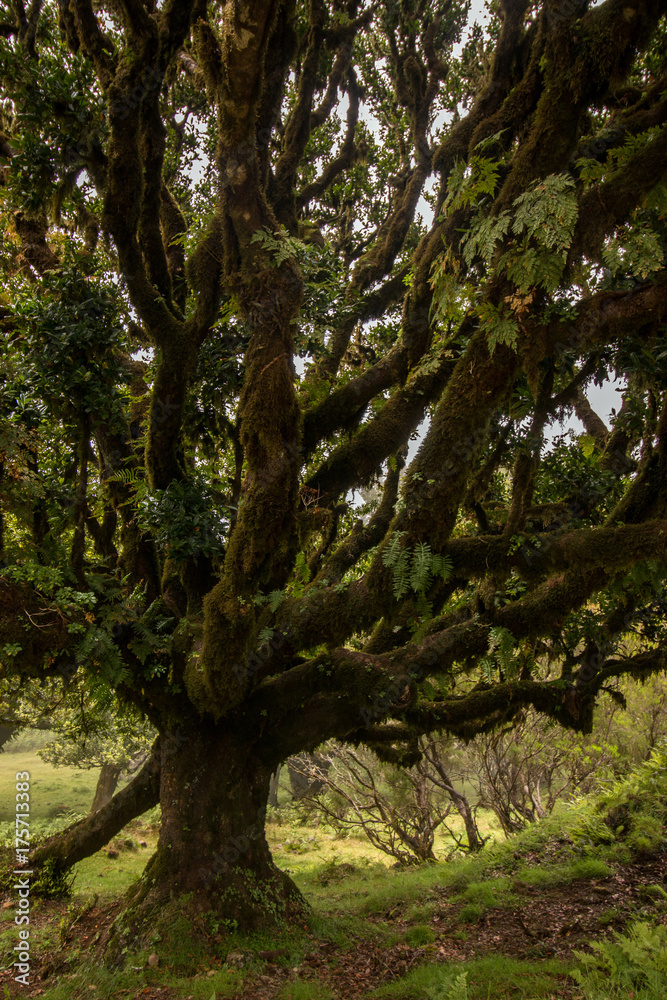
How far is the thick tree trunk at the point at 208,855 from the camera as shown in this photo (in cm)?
621

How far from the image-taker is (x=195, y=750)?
704 centimetres

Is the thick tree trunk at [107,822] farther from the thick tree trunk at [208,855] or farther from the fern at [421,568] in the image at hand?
the fern at [421,568]

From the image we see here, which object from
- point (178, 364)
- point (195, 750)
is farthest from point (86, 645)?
point (178, 364)

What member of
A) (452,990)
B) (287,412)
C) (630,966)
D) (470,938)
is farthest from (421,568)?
(470,938)

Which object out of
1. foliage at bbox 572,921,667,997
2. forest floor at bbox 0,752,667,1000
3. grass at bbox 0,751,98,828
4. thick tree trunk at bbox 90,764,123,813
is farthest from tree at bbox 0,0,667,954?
grass at bbox 0,751,98,828

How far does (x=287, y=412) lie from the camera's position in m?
5.65

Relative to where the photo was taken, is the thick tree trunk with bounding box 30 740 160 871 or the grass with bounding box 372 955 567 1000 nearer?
the grass with bounding box 372 955 567 1000

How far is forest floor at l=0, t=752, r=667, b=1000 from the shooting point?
5270 mm

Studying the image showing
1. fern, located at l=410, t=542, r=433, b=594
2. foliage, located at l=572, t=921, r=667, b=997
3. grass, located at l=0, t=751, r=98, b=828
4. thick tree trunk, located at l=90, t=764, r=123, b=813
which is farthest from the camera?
grass, located at l=0, t=751, r=98, b=828

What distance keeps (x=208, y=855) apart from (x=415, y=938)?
2731 mm

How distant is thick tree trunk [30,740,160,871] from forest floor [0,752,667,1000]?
70 cm

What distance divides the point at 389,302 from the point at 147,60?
4.68 metres

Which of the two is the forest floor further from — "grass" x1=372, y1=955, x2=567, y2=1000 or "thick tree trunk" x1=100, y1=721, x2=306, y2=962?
"thick tree trunk" x1=100, y1=721, x2=306, y2=962

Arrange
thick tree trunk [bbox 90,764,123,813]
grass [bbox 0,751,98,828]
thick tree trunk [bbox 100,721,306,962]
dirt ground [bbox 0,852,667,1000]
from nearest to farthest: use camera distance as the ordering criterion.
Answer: dirt ground [bbox 0,852,667,1000] < thick tree trunk [bbox 100,721,306,962] < thick tree trunk [bbox 90,764,123,813] < grass [bbox 0,751,98,828]
